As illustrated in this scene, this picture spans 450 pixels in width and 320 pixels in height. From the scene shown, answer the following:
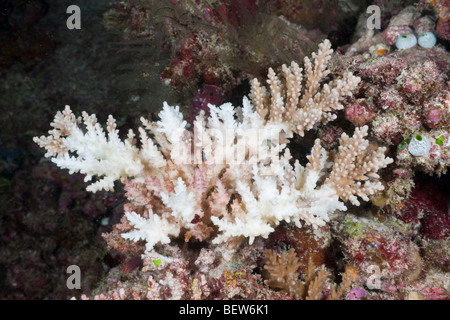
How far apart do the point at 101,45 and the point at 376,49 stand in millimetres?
4743

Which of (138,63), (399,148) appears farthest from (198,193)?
(138,63)

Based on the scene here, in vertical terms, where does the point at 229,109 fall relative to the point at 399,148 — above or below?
above

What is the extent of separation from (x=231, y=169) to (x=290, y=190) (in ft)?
1.88

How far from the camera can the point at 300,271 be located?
2.68m

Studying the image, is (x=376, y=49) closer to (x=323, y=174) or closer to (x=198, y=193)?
(x=323, y=174)

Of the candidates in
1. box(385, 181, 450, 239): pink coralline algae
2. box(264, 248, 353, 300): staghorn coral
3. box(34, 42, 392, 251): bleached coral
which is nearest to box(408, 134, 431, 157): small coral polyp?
box(34, 42, 392, 251): bleached coral

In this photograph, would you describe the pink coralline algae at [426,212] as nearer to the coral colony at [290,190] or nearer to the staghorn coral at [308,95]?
the coral colony at [290,190]

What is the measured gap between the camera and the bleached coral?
7.77ft

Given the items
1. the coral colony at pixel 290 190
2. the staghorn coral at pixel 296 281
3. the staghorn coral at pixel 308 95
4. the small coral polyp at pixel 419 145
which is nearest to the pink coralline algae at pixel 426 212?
the coral colony at pixel 290 190

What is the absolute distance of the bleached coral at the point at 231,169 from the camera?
2.37 metres

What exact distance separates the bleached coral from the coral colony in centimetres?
1

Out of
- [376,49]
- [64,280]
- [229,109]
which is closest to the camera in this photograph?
[229,109]

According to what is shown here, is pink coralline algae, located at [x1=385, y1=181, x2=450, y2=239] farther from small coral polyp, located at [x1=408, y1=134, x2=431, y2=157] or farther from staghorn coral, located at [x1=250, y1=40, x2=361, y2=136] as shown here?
staghorn coral, located at [x1=250, y1=40, x2=361, y2=136]

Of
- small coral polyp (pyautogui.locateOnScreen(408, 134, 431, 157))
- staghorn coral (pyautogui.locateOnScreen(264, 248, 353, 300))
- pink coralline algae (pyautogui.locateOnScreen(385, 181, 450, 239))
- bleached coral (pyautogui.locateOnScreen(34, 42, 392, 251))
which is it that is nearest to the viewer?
staghorn coral (pyautogui.locateOnScreen(264, 248, 353, 300))
